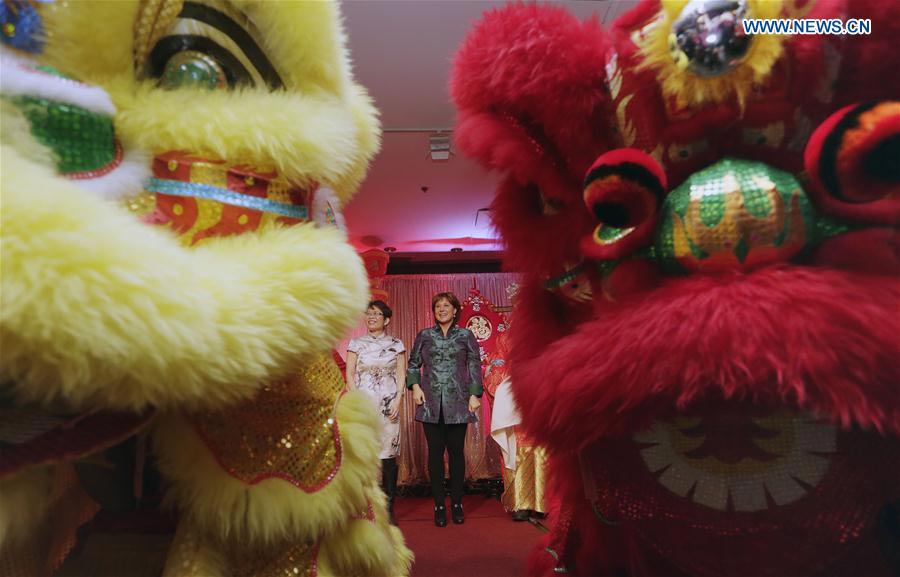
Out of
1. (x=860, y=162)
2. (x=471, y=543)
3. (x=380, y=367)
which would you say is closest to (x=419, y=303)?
(x=380, y=367)

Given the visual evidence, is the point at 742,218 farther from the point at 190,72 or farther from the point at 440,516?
the point at 440,516

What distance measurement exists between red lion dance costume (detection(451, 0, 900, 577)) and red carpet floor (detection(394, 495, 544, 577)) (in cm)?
66

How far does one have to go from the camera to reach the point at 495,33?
0.77 meters

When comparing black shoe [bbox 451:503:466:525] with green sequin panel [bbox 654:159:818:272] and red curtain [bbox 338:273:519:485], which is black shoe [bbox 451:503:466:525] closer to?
red curtain [bbox 338:273:519:485]

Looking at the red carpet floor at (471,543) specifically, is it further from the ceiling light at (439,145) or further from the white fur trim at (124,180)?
the ceiling light at (439,145)

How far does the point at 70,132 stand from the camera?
48cm

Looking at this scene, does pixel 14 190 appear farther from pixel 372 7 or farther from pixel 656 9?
pixel 372 7

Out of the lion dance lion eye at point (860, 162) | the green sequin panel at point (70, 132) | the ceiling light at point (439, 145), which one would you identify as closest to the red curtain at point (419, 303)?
the ceiling light at point (439, 145)

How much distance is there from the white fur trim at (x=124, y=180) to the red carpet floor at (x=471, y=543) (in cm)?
105

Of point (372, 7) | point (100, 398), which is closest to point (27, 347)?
point (100, 398)

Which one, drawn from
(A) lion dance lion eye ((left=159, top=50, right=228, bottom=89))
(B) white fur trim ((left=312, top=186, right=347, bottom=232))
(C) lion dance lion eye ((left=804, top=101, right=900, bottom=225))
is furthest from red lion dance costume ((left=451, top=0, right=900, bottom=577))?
(A) lion dance lion eye ((left=159, top=50, right=228, bottom=89))

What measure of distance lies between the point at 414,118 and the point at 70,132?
1.95 m

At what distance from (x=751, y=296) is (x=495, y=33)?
468 mm

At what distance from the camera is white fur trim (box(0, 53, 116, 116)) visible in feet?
1.47
